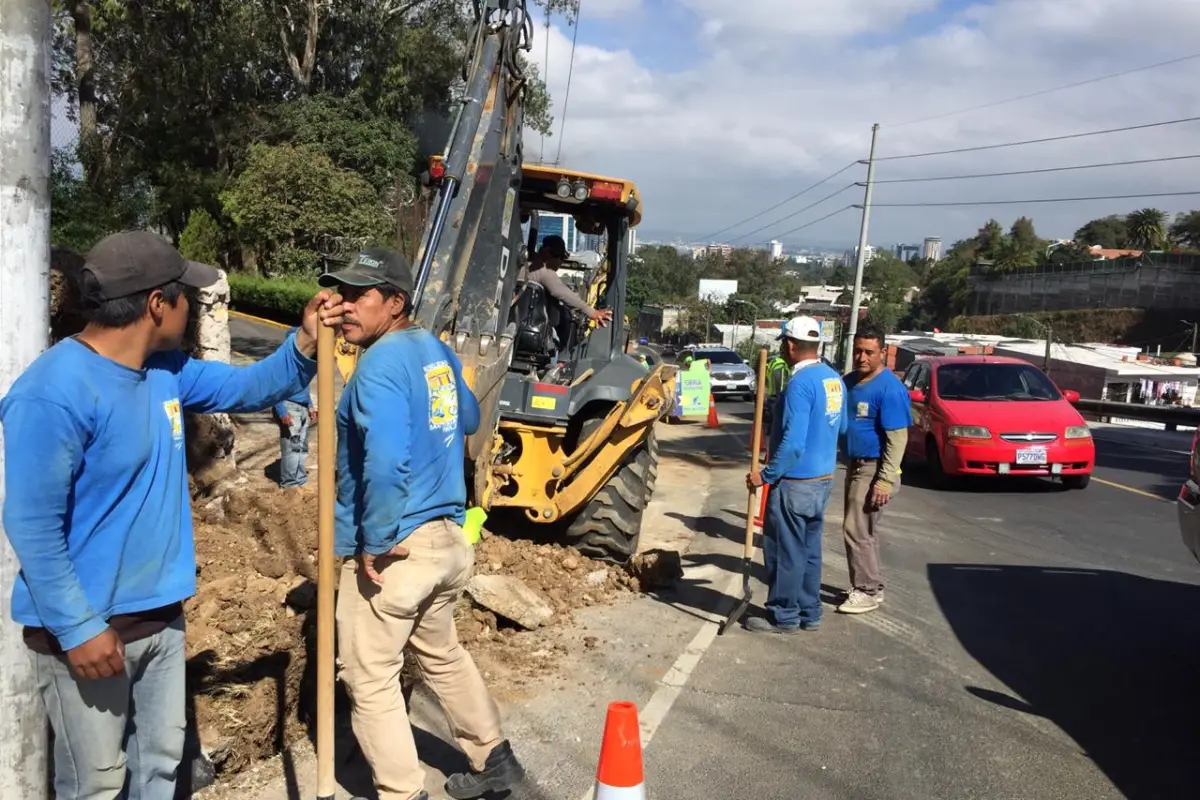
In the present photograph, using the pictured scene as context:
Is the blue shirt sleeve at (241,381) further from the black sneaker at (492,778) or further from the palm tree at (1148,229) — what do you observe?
the palm tree at (1148,229)

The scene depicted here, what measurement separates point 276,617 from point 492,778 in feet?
5.01

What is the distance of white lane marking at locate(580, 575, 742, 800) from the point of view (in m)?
4.50

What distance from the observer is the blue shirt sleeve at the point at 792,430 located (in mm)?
5656

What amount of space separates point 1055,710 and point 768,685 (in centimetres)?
143

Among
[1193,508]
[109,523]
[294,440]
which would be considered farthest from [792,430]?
[294,440]

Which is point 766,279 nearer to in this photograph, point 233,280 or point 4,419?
point 233,280

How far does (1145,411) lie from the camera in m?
19.7

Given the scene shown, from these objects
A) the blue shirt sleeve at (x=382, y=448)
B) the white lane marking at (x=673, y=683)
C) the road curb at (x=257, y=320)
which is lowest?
the white lane marking at (x=673, y=683)

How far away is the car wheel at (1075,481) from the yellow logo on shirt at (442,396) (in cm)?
1005

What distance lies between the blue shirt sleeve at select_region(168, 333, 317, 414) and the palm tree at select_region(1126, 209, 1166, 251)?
278ft

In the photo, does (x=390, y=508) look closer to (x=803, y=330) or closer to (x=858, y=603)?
(x=803, y=330)

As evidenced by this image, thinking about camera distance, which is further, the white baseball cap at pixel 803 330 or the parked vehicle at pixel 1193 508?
the white baseball cap at pixel 803 330

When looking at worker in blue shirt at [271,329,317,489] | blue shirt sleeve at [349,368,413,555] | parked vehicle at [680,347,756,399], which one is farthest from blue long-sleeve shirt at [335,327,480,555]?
parked vehicle at [680,347,756,399]

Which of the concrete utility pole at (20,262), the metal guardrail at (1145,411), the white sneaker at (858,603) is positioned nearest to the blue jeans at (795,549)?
the white sneaker at (858,603)
